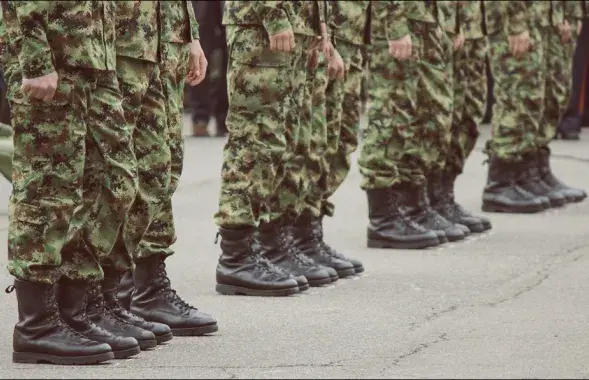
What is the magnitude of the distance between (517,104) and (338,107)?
345 centimetres

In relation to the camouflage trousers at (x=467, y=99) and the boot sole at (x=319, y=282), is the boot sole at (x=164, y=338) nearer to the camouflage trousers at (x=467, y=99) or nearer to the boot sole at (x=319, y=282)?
the boot sole at (x=319, y=282)

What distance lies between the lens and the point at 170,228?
5668 millimetres

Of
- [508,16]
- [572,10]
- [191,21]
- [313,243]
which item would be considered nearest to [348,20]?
[313,243]

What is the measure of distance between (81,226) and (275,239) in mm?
2123

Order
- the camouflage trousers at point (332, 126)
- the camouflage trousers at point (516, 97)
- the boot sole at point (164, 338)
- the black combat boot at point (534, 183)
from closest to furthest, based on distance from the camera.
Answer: the boot sole at point (164, 338) < the camouflage trousers at point (332, 126) < the camouflage trousers at point (516, 97) < the black combat boot at point (534, 183)

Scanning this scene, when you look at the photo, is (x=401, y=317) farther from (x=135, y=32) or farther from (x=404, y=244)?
(x=404, y=244)

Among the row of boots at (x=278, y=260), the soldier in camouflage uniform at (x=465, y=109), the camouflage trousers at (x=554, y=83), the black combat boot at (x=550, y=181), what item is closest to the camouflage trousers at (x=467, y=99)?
the soldier in camouflage uniform at (x=465, y=109)

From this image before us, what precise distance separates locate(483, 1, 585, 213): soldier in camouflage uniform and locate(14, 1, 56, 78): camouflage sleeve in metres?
5.73

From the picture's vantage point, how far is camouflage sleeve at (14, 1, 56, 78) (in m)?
4.76

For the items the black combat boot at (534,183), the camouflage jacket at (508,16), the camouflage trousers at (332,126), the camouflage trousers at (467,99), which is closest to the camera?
the camouflage trousers at (332,126)

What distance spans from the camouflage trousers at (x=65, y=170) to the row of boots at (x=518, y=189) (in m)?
5.83

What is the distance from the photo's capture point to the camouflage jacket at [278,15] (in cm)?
652

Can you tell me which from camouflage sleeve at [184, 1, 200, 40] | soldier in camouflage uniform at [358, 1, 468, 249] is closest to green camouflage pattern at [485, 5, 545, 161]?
soldier in camouflage uniform at [358, 1, 468, 249]

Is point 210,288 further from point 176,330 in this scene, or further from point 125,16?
point 125,16
